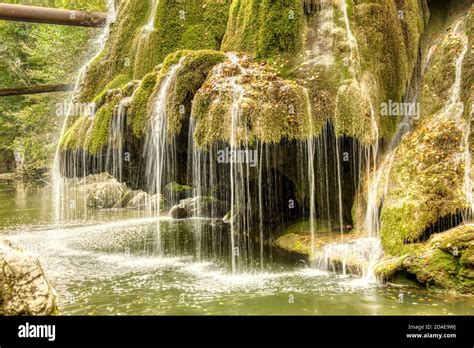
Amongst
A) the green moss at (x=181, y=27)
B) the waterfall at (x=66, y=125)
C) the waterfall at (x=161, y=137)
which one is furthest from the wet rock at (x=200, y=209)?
the waterfall at (x=161, y=137)

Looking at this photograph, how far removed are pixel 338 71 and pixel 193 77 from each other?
349cm

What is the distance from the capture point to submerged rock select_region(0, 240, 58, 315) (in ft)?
21.5

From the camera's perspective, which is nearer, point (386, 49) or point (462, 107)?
point (462, 107)

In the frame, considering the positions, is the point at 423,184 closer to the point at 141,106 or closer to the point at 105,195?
the point at 141,106

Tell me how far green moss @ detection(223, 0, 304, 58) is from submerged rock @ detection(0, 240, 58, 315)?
8.00 m

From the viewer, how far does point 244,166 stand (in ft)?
37.4

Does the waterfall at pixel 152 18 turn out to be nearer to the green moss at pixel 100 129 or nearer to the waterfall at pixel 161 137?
the green moss at pixel 100 129

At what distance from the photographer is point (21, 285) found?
6695 mm

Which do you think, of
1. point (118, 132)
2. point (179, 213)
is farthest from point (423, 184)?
point (179, 213)

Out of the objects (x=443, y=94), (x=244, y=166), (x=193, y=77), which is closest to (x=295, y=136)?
(x=244, y=166)

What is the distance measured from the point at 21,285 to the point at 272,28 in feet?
29.1

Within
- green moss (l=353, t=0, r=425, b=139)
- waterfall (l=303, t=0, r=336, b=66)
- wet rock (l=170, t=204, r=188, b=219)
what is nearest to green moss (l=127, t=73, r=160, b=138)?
waterfall (l=303, t=0, r=336, b=66)

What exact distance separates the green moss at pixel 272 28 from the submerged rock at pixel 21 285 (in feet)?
26.3
